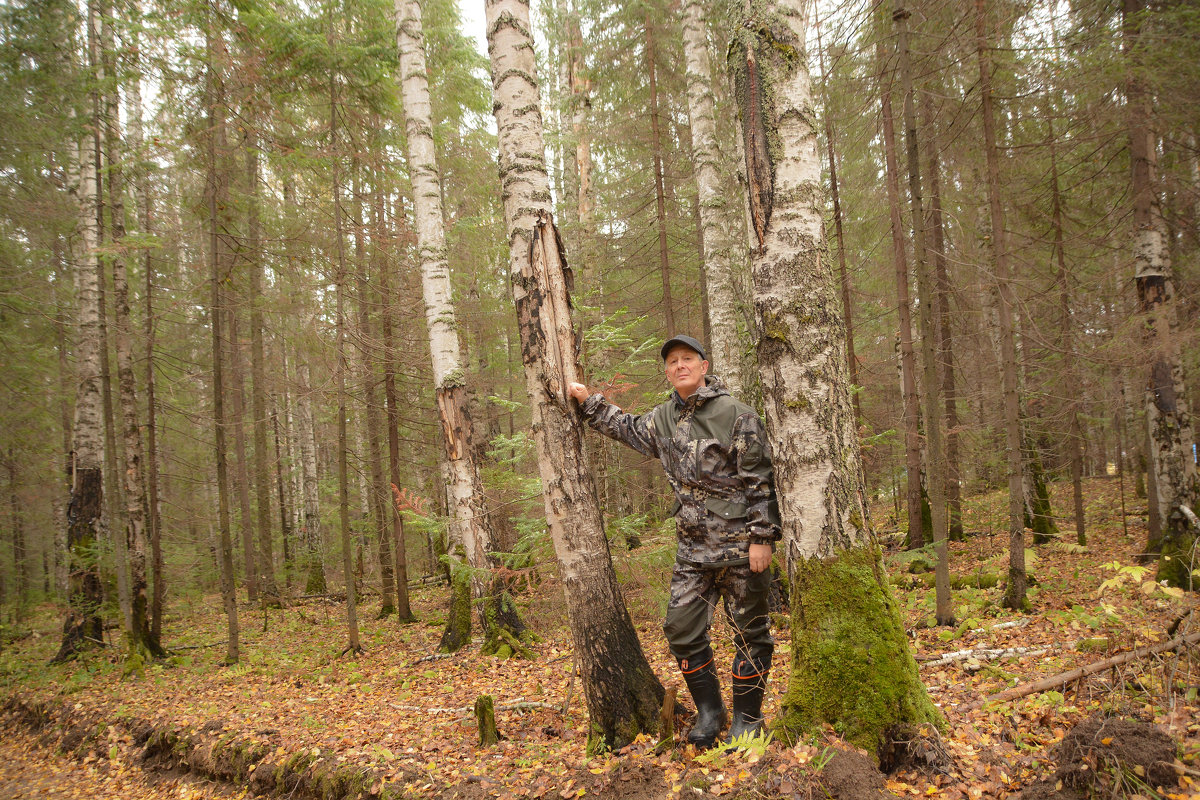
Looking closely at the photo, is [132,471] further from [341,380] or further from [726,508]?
[726,508]

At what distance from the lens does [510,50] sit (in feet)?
14.2

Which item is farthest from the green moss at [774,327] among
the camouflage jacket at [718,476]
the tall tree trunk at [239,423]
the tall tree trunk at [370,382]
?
the tall tree trunk at [239,423]

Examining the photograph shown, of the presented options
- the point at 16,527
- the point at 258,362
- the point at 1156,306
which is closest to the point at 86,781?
the point at 258,362

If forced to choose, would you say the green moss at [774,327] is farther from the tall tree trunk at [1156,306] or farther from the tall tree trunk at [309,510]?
the tall tree trunk at [309,510]

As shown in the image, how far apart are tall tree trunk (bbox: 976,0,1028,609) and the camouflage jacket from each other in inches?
172

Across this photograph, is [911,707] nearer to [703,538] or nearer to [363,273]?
[703,538]

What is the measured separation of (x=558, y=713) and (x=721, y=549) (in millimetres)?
2423

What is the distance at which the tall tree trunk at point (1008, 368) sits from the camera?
6.37 metres

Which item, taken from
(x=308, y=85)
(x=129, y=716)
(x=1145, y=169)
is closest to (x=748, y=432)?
(x=129, y=716)

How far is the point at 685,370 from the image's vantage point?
378 centimetres

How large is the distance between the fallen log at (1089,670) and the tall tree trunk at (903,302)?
191 inches

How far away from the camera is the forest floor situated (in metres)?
2.66

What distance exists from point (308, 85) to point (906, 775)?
428 inches

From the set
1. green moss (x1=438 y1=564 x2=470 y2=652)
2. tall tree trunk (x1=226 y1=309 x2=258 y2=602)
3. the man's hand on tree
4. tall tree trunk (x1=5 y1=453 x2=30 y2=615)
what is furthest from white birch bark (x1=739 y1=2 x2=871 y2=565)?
tall tree trunk (x1=5 y1=453 x2=30 y2=615)
